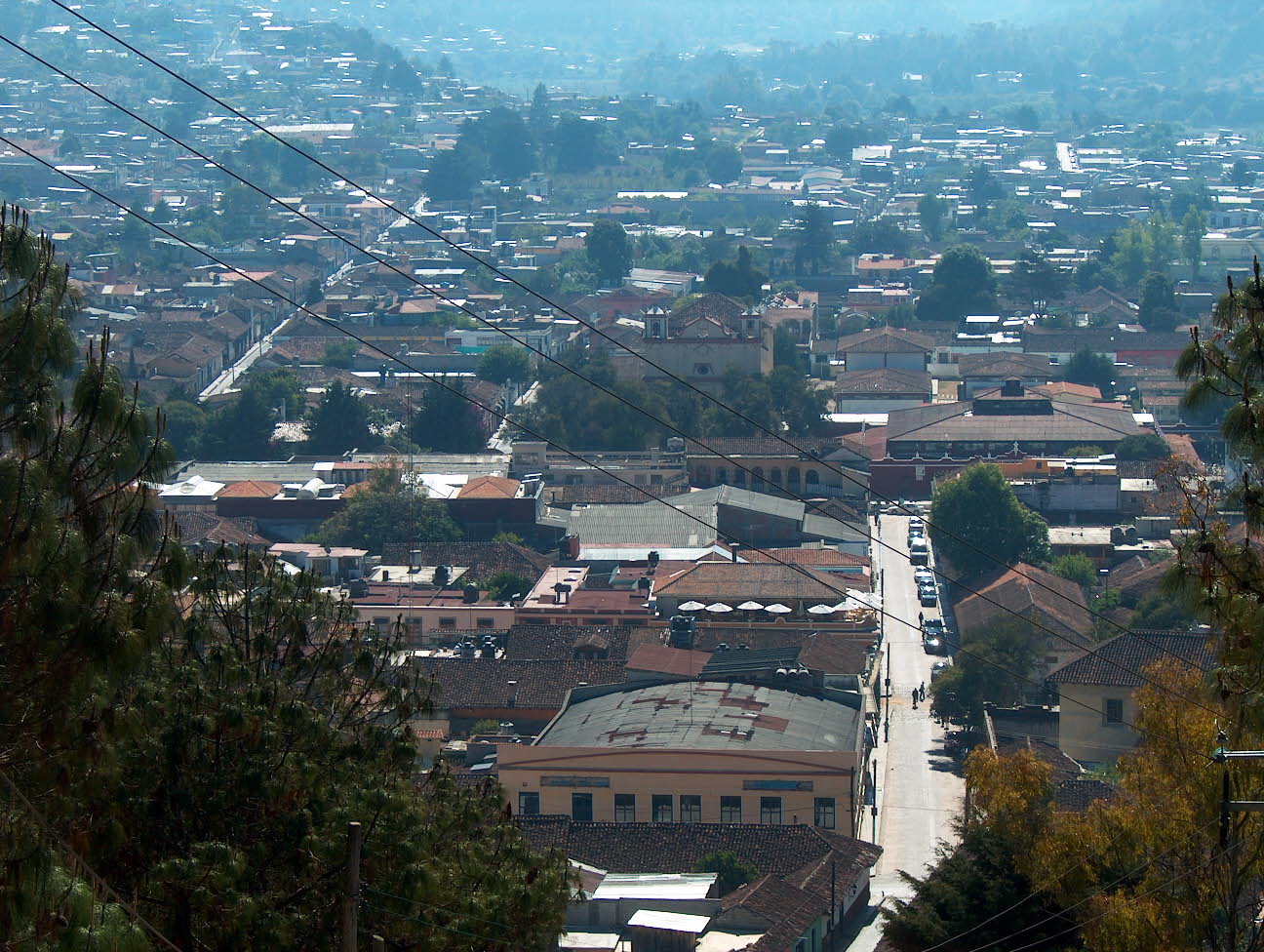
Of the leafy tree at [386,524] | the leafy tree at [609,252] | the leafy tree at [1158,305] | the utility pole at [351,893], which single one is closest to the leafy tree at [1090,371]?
→ the leafy tree at [1158,305]

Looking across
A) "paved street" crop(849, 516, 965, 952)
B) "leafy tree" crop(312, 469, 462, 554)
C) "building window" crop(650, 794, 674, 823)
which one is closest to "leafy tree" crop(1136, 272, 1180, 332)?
"paved street" crop(849, 516, 965, 952)

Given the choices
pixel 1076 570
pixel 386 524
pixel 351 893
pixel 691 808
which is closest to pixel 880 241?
pixel 386 524

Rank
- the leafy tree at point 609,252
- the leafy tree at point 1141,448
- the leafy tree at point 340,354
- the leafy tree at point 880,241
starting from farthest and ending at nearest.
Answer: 1. the leafy tree at point 880,241
2. the leafy tree at point 609,252
3. the leafy tree at point 340,354
4. the leafy tree at point 1141,448

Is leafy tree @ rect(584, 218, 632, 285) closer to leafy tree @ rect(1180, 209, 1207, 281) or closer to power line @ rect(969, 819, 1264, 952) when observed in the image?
leafy tree @ rect(1180, 209, 1207, 281)

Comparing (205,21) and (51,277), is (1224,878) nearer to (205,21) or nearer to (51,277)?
(51,277)

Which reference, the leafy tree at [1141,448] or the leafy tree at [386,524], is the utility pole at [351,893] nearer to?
the leafy tree at [386,524]

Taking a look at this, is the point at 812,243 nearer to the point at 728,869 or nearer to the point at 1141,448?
the point at 1141,448

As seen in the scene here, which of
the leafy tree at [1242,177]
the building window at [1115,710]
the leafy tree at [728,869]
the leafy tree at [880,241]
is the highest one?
the building window at [1115,710]
